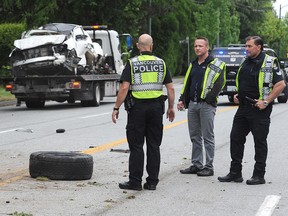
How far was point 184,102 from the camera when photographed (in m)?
9.68

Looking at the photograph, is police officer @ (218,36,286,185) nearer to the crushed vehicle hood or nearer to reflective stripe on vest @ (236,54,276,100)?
reflective stripe on vest @ (236,54,276,100)

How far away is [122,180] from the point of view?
9.12 m

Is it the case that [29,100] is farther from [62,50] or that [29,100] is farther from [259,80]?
[259,80]

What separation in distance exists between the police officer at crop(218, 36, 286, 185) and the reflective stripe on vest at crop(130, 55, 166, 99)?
1.24 metres

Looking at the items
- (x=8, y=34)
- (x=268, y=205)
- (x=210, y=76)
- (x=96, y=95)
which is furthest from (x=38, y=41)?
(x=268, y=205)

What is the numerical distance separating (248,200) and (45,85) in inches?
627

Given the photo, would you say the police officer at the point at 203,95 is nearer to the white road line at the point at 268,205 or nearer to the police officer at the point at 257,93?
the police officer at the point at 257,93

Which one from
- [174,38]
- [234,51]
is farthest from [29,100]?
[174,38]

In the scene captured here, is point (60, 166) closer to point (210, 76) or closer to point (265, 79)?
point (210, 76)

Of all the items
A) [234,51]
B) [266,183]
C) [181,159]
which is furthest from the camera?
[234,51]

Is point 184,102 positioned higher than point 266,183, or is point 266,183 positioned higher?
point 184,102

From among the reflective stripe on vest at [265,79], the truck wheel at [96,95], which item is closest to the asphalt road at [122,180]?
the reflective stripe on vest at [265,79]

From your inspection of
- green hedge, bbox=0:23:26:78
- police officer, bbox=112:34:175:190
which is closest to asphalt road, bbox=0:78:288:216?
police officer, bbox=112:34:175:190

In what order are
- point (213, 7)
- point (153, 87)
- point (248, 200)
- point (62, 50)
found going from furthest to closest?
point (213, 7) < point (62, 50) < point (153, 87) < point (248, 200)
